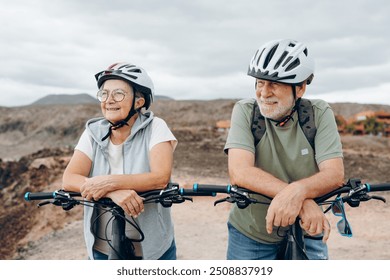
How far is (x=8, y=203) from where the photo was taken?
17719 mm

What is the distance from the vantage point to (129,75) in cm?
304

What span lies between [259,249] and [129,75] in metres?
1.56

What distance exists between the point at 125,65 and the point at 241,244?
1.55m

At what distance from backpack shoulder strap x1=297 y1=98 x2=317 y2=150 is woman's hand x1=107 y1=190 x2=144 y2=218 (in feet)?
3.87

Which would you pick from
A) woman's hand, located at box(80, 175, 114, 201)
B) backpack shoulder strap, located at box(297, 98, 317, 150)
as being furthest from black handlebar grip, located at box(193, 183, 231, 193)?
backpack shoulder strap, located at box(297, 98, 317, 150)

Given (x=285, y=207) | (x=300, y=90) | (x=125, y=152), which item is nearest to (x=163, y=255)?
(x=125, y=152)

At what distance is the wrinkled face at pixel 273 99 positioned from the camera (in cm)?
279

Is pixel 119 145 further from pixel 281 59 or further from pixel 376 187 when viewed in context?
pixel 376 187

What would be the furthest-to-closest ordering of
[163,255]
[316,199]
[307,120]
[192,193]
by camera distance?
1. [163,255]
2. [307,120]
3. [192,193]
4. [316,199]

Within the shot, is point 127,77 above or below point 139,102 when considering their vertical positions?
above

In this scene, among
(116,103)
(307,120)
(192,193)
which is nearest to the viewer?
(192,193)

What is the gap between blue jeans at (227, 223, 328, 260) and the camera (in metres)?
2.96

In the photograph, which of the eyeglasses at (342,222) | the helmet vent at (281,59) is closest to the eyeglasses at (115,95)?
the helmet vent at (281,59)

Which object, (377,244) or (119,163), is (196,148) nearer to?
(377,244)
